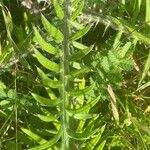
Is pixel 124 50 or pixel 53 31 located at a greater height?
pixel 53 31

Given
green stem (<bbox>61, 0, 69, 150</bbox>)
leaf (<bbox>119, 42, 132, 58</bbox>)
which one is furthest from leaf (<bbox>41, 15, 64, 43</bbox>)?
leaf (<bbox>119, 42, 132, 58</bbox>)

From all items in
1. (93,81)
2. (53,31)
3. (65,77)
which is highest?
(53,31)

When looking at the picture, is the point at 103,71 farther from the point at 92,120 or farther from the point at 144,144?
the point at 144,144

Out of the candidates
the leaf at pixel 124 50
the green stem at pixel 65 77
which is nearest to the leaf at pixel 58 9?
the green stem at pixel 65 77

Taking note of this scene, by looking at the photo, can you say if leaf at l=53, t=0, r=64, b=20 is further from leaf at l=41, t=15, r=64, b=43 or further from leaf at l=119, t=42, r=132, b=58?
leaf at l=119, t=42, r=132, b=58

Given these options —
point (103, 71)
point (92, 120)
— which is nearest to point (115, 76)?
point (103, 71)

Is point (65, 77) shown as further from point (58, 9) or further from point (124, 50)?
point (124, 50)

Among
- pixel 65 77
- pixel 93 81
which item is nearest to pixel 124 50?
pixel 93 81

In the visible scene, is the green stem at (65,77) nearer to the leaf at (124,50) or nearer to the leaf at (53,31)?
the leaf at (53,31)

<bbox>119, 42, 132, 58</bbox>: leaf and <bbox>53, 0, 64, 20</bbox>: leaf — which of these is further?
<bbox>119, 42, 132, 58</bbox>: leaf

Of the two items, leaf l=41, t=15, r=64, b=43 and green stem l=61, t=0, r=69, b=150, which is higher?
leaf l=41, t=15, r=64, b=43

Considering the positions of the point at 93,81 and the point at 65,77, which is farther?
the point at 93,81
